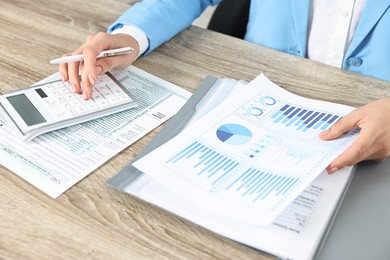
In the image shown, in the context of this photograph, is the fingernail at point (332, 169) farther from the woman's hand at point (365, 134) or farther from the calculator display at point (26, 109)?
the calculator display at point (26, 109)

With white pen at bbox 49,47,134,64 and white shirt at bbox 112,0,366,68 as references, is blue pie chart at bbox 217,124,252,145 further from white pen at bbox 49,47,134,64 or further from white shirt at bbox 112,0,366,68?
white shirt at bbox 112,0,366,68

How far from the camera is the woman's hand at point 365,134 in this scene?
0.71 metres

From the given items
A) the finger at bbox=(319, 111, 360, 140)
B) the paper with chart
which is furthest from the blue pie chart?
the finger at bbox=(319, 111, 360, 140)

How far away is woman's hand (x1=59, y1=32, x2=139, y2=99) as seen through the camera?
851 millimetres

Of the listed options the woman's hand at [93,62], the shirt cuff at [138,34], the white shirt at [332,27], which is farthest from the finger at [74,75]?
the white shirt at [332,27]

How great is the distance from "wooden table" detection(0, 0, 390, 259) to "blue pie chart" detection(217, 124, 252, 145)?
0.42ft

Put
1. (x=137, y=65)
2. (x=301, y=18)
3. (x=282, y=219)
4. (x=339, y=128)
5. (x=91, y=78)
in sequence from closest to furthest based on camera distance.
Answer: (x=282, y=219), (x=339, y=128), (x=91, y=78), (x=137, y=65), (x=301, y=18)

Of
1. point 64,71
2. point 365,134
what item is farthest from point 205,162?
point 64,71

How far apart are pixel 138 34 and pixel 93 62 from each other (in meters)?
0.18

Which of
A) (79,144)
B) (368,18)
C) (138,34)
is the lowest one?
(79,144)

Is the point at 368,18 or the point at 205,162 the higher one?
the point at 368,18

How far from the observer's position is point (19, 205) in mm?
646

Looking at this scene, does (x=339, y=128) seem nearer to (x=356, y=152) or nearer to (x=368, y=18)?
(x=356, y=152)

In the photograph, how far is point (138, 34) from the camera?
39.9 inches
